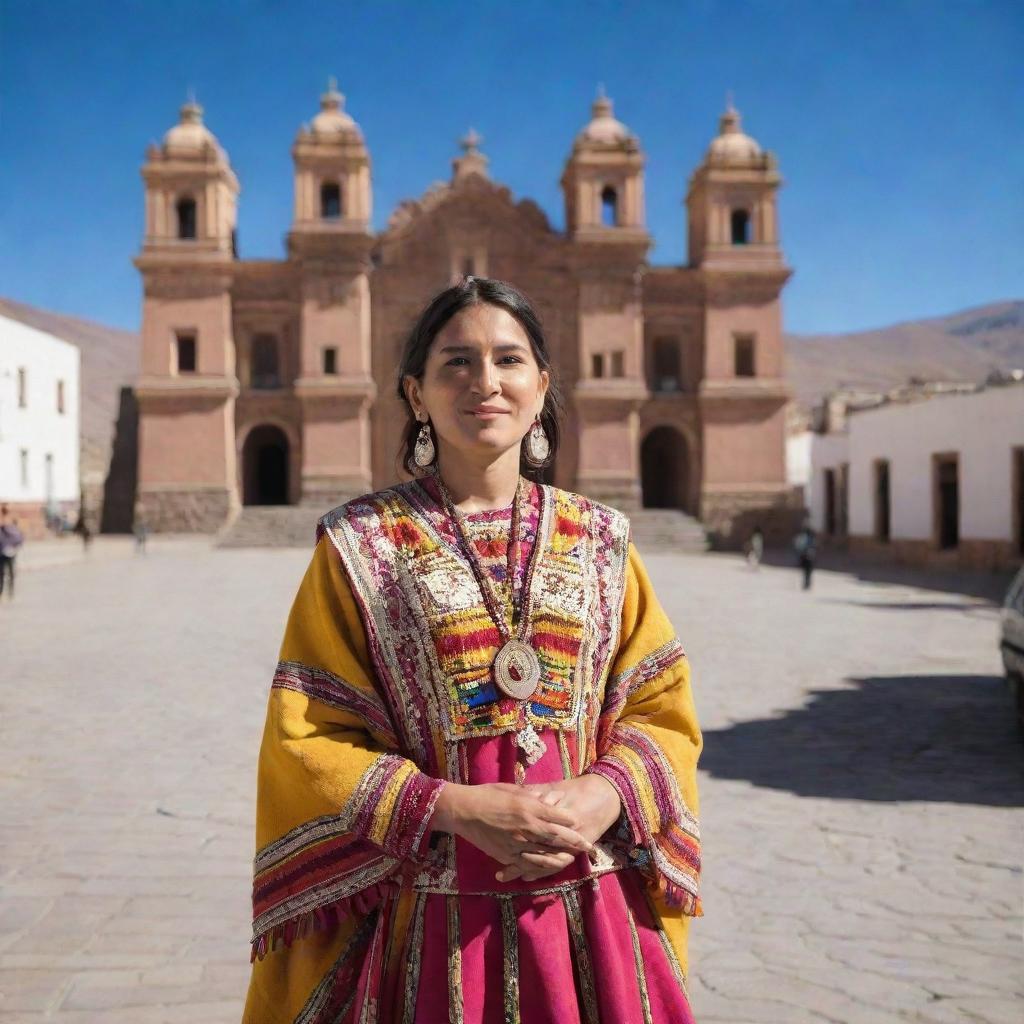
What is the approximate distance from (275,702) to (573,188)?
1457 inches

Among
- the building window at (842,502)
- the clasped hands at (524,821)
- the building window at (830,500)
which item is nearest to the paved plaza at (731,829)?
the clasped hands at (524,821)

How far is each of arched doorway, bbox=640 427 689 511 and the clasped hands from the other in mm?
36131

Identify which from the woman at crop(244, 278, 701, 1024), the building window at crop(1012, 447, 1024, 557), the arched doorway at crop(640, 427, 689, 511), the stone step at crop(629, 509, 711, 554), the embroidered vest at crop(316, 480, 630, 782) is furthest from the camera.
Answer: the arched doorway at crop(640, 427, 689, 511)

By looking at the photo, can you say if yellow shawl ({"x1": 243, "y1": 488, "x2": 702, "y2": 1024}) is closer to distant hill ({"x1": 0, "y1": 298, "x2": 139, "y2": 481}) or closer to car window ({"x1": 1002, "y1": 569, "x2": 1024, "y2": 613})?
car window ({"x1": 1002, "y1": 569, "x2": 1024, "y2": 613})

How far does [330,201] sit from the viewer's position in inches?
1471

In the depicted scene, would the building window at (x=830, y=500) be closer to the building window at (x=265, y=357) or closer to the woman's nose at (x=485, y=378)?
the building window at (x=265, y=357)

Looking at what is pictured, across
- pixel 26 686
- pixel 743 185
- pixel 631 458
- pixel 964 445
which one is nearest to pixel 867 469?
pixel 964 445

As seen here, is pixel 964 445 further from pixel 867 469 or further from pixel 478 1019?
pixel 478 1019

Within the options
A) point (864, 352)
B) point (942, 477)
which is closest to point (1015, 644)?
point (942, 477)

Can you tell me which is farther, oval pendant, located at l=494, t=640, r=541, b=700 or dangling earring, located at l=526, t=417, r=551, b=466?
dangling earring, located at l=526, t=417, r=551, b=466

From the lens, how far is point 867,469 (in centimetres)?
2894

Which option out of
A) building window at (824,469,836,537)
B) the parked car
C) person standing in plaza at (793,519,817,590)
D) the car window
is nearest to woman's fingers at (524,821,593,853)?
the parked car

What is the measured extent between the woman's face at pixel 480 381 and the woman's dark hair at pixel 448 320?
2 cm

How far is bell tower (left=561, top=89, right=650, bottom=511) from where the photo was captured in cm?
3612
